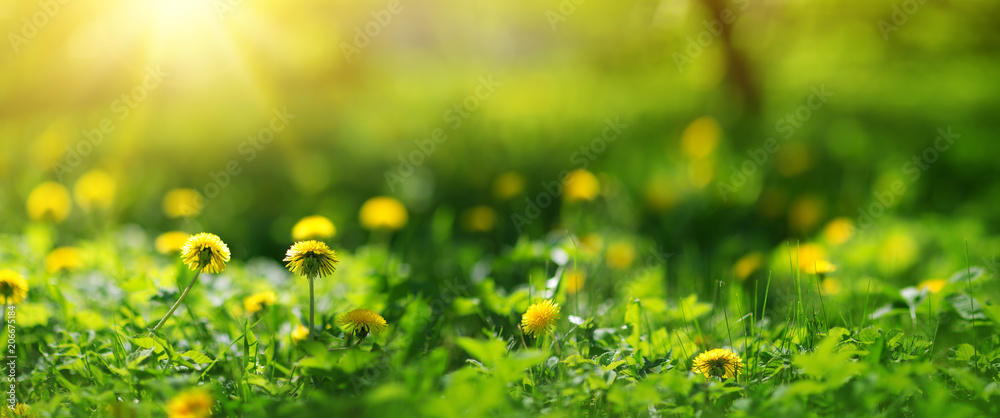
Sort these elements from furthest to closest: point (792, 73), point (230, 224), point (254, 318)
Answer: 1. point (792, 73)
2. point (230, 224)
3. point (254, 318)

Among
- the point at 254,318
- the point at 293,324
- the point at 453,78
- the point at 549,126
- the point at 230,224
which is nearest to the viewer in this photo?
the point at 293,324

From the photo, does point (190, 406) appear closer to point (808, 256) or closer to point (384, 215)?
point (384, 215)

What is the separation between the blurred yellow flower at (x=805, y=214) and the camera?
10.7 ft

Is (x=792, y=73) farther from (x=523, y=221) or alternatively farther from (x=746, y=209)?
(x=523, y=221)

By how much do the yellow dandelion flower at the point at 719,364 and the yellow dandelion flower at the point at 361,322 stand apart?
0.66m

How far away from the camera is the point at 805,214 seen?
10.7 ft

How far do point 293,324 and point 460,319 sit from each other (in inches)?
19.9

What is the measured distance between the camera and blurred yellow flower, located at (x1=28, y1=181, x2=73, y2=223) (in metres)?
3.00

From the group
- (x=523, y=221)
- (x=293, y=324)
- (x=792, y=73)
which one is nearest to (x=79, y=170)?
(x=523, y=221)

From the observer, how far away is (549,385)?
144 cm

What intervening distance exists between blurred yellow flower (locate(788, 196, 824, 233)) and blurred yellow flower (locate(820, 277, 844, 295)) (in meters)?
0.89

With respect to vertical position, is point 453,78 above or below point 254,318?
above

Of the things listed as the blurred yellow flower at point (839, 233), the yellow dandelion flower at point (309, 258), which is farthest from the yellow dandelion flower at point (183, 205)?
the blurred yellow flower at point (839, 233)

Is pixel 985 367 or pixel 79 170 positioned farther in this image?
pixel 79 170
